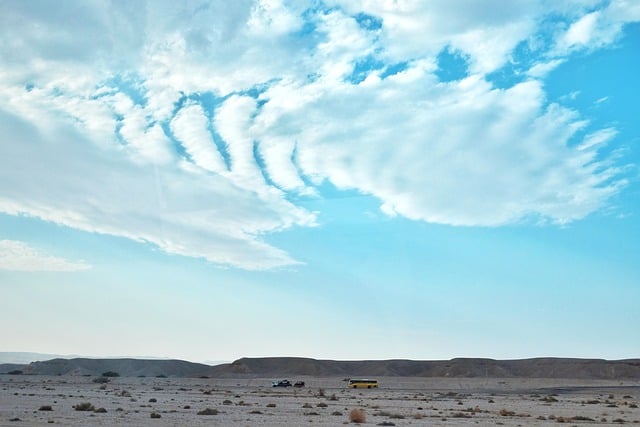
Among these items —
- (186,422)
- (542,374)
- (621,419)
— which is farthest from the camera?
(542,374)

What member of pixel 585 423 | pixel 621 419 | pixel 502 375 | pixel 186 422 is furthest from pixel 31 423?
pixel 502 375

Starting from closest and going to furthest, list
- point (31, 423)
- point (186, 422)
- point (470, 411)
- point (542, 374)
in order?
point (31, 423), point (186, 422), point (470, 411), point (542, 374)

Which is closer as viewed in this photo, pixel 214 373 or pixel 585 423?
pixel 585 423

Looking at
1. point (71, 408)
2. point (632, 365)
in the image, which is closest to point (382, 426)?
point (71, 408)

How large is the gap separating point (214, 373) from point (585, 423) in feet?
538

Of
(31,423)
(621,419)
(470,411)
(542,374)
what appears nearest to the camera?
(31,423)

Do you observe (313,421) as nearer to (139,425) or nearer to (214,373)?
(139,425)

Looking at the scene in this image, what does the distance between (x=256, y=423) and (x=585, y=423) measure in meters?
18.7

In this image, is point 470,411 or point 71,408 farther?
point 470,411

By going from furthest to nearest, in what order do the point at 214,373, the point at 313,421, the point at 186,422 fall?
the point at 214,373 → the point at 313,421 → the point at 186,422

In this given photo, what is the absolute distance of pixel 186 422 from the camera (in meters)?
36.8

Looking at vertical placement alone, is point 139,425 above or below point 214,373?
below

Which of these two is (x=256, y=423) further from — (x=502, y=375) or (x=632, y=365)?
(x=632, y=365)

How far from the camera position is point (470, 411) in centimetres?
5247
